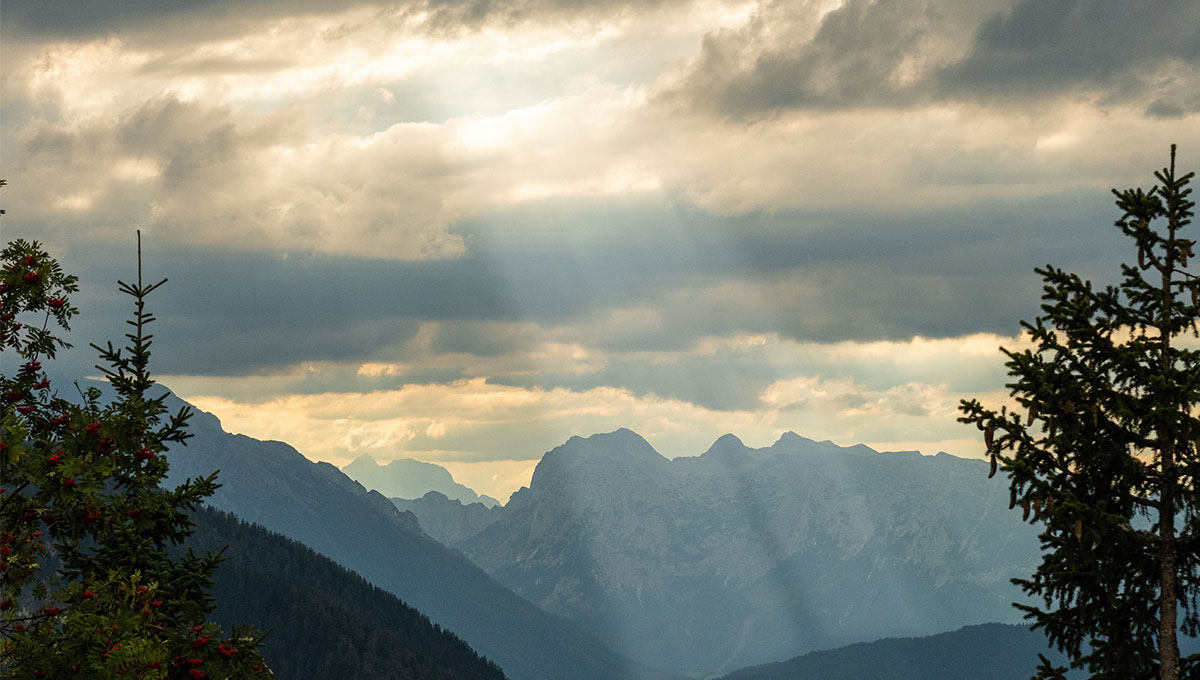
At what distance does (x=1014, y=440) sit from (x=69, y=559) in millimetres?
20377

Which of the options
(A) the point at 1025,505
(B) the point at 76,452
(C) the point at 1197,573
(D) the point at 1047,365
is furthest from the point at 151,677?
(C) the point at 1197,573

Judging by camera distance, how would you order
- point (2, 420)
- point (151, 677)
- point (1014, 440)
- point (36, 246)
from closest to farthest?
point (151, 677) < point (2, 420) < point (36, 246) < point (1014, 440)

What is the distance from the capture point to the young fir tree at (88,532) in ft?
73.3

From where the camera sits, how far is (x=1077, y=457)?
1100 inches

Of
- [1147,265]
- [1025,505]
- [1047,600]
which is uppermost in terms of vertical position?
[1147,265]

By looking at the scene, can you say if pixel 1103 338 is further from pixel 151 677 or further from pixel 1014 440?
pixel 151 677

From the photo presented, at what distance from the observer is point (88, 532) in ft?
82.6

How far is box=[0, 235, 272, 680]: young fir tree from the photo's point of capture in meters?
22.3

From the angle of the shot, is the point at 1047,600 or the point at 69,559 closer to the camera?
the point at 69,559

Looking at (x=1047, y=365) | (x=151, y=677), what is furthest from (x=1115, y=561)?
(x=151, y=677)

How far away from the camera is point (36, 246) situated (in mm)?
25625

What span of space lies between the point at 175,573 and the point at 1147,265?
74.9 feet

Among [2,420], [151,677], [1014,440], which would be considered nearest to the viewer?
[151,677]

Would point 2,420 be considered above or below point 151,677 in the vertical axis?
above
